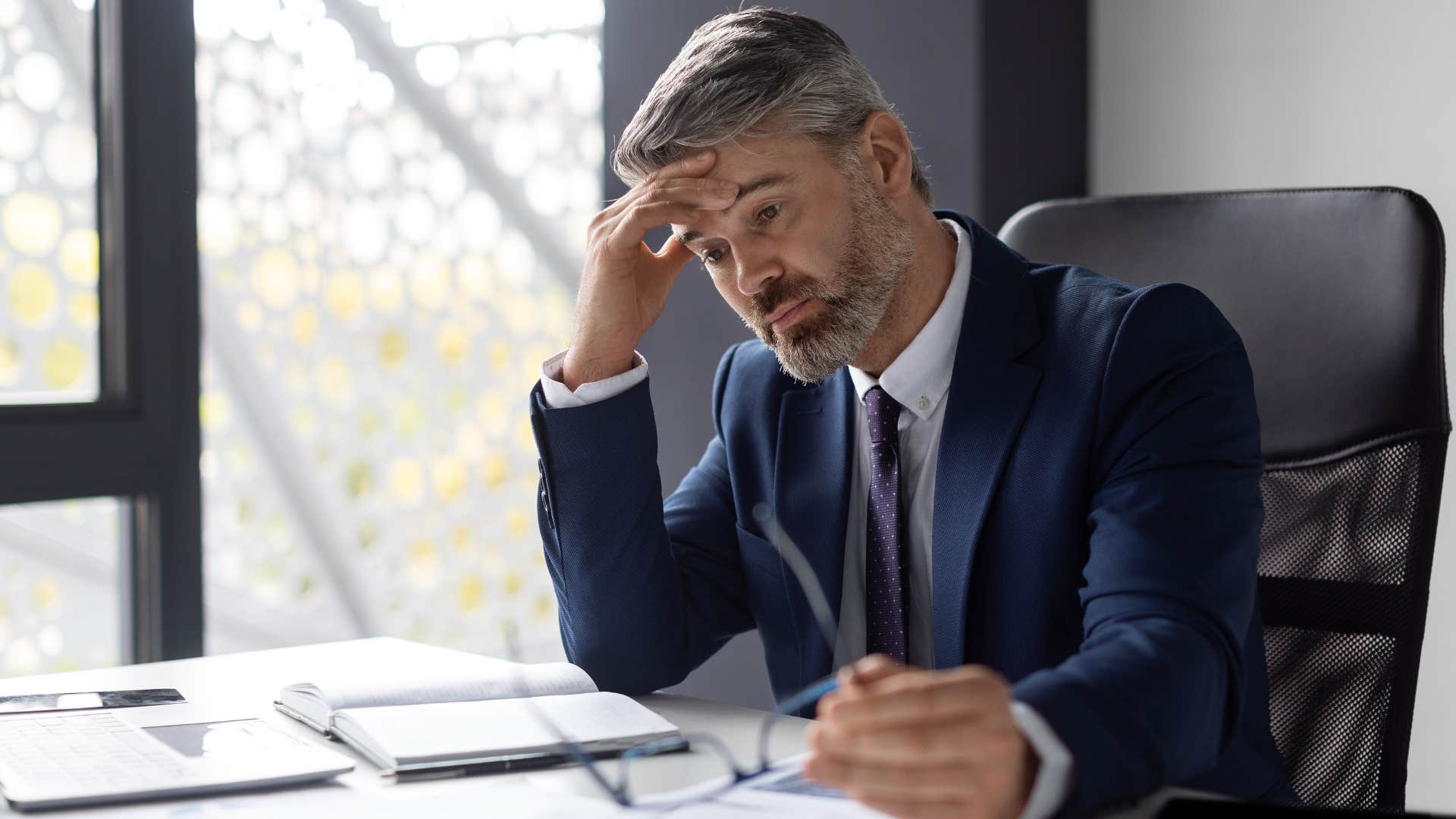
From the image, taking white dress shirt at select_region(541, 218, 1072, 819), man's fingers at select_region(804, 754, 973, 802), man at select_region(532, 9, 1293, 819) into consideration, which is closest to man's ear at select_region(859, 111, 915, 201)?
man at select_region(532, 9, 1293, 819)

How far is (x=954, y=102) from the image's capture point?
2.23 m

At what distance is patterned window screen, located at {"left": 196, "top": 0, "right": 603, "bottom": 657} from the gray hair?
215 cm

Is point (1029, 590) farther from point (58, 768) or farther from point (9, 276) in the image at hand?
point (9, 276)

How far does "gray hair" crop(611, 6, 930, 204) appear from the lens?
1.38 metres

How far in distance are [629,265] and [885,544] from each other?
462mm

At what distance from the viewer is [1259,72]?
2207mm

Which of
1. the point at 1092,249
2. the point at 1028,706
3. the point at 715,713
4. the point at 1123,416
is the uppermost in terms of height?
the point at 1092,249

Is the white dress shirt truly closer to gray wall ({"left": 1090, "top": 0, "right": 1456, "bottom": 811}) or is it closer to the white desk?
the white desk

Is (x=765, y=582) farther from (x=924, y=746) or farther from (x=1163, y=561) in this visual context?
(x=924, y=746)

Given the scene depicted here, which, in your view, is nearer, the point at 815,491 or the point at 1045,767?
the point at 1045,767

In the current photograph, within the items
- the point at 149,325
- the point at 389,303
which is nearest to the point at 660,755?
the point at 149,325

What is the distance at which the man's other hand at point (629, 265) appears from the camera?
55.2 inches

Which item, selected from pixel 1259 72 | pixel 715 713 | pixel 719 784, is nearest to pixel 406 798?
pixel 719 784

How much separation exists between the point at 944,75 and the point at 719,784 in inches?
62.8
